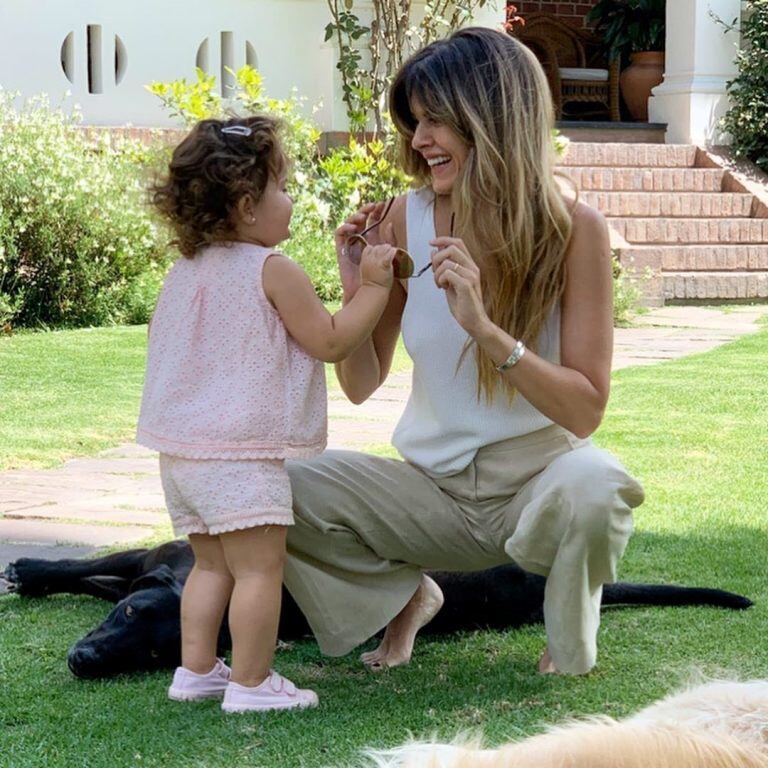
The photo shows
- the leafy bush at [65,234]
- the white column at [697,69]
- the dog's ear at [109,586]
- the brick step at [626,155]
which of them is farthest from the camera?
the white column at [697,69]

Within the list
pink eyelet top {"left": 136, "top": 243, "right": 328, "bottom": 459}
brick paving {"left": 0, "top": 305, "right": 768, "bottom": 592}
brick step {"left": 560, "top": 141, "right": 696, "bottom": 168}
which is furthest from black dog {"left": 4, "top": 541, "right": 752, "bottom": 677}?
brick step {"left": 560, "top": 141, "right": 696, "bottom": 168}

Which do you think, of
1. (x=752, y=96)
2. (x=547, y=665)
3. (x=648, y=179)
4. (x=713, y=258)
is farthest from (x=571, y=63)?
(x=547, y=665)

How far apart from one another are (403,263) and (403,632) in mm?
901

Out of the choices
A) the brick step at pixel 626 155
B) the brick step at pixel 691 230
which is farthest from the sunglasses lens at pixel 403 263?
the brick step at pixel 626 155

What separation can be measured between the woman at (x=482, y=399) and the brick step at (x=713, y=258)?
8638mm

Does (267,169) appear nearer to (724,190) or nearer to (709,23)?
(724,190)

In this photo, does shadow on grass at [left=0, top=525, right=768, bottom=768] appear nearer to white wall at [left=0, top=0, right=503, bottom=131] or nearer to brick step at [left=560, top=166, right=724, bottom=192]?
white wall at [left=0, top=0, right=503, bottom=131]

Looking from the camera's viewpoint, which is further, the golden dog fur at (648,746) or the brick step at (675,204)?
the brick step at (675,204)

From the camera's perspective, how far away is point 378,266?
3262 mm

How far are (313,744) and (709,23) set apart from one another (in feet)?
39.0

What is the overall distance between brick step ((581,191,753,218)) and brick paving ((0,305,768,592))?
4804 millimetres

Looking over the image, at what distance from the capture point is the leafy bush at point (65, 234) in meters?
9.53

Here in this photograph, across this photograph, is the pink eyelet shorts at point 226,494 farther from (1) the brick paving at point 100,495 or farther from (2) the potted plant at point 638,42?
(2) the potted plant at point 638,42

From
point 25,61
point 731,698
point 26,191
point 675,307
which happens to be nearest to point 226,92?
point 25,61
